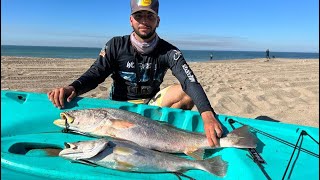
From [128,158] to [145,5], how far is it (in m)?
1.69

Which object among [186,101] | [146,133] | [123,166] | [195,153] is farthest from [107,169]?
[186,101]

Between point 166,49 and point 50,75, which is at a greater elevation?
point 166,49

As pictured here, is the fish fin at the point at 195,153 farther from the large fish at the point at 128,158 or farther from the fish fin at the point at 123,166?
the fish fin at the point at 123,166

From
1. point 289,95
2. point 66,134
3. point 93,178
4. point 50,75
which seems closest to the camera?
point 93,178

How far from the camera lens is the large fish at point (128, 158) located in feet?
7.91

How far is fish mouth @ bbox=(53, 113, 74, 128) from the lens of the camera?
3.03 metres

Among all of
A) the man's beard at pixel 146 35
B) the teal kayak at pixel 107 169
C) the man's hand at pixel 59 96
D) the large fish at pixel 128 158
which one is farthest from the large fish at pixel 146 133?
the man's beard at pixel 146 35

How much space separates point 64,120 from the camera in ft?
10.1

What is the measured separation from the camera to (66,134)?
3.10 metres

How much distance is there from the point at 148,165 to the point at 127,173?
0.15 m

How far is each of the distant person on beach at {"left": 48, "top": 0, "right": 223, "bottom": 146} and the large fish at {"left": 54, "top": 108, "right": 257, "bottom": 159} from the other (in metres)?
0.59

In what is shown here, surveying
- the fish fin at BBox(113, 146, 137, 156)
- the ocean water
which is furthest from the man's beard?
the ocean water

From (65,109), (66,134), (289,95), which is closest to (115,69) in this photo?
(65,109)

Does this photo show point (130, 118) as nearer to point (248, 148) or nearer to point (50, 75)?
point (248, 148)
